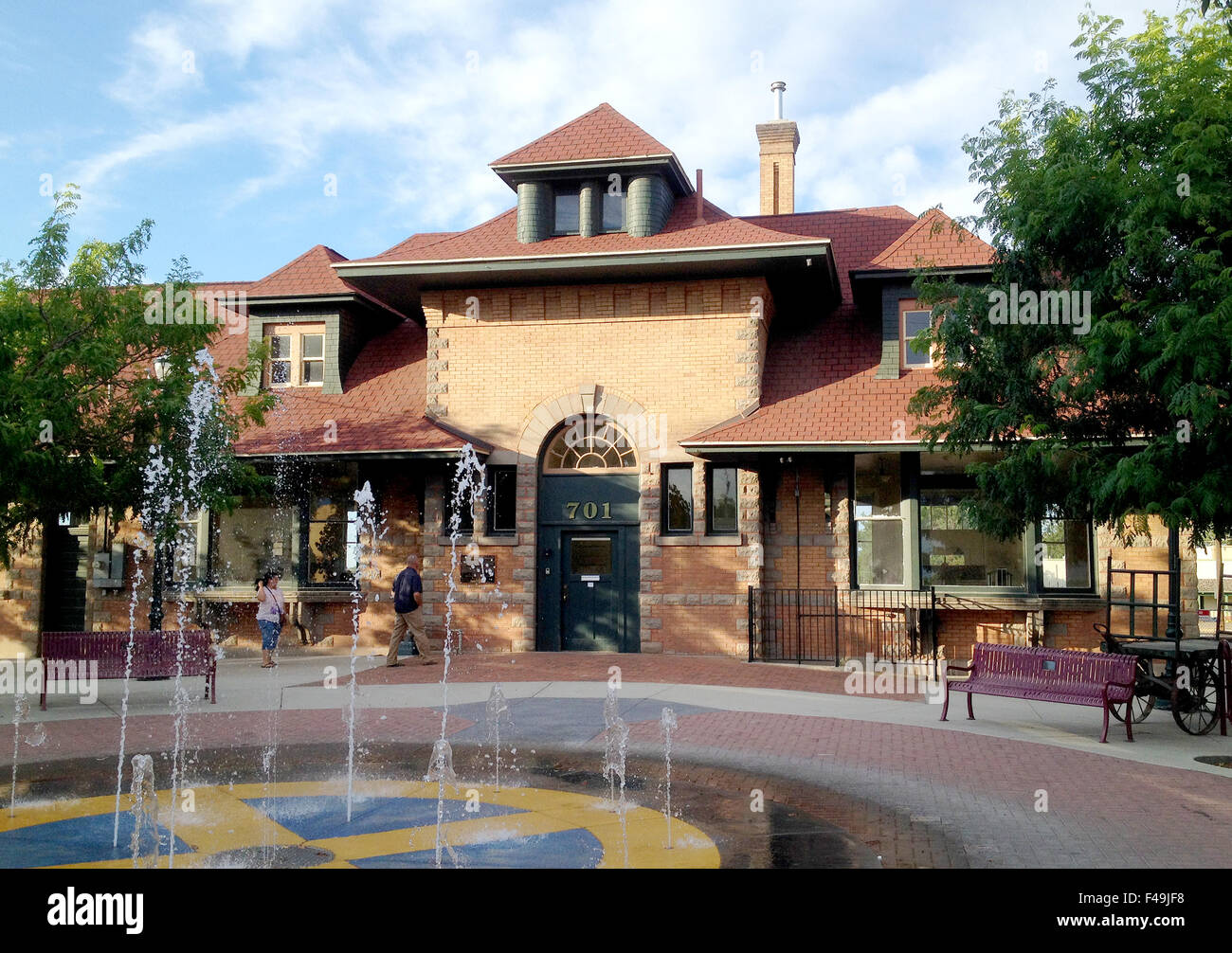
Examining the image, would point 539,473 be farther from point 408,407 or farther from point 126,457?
point 126,457

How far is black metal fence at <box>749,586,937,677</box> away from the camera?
17109mm

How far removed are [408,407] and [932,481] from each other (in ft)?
32.6

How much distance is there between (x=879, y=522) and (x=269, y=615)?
10.6 meters

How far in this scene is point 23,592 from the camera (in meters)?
20.7

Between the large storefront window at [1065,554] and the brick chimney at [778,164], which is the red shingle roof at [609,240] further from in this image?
the large storefront window at [1065,554]

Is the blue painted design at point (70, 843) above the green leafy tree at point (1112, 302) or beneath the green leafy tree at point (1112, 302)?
beneath

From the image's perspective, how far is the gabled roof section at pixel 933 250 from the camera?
17.8 m

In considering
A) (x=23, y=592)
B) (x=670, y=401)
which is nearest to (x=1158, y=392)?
(x=670, y=401)

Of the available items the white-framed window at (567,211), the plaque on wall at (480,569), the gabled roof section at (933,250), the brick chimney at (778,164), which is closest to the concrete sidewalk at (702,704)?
the plaque on wall at (480,569)

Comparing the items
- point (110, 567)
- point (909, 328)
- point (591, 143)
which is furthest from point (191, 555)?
point (909, 328)

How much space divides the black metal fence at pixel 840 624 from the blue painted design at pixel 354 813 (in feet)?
33.5
